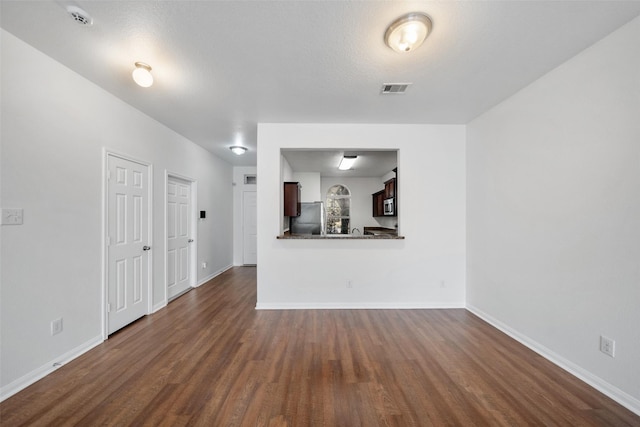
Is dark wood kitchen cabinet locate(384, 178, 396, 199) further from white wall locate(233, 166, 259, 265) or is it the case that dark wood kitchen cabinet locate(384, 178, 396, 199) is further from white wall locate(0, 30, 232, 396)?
white wall locate(0, 30, 232, 396)

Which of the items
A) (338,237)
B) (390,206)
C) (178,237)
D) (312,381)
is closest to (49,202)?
(178,237)

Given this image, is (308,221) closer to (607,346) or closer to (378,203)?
(378,203)

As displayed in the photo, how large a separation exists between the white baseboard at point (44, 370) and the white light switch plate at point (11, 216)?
1166 millimetres

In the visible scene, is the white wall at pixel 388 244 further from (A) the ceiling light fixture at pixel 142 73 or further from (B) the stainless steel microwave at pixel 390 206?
(B) the stainless steel microwave at pixel 390 206

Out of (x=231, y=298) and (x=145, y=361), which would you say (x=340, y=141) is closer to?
(x=231, y=298)

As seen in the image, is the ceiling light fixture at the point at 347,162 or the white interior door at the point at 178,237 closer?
the white interior door at the point at 178,237

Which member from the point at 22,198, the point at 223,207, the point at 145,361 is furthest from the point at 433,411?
the point at 223,207

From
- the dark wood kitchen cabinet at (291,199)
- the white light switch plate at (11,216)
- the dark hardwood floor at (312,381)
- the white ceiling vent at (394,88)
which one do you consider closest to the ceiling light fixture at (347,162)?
the dark wood kitchen cabinet at (291,199)

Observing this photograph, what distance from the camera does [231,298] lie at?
390 cm

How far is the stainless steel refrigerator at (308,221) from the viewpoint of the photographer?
5.28 m

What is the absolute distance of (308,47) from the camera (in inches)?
74.6

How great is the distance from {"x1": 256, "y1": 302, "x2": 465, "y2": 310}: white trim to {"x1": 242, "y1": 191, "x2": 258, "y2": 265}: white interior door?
312 cm

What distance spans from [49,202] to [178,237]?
210cm

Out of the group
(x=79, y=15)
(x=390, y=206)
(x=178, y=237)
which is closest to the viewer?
(x=79, y=15)
